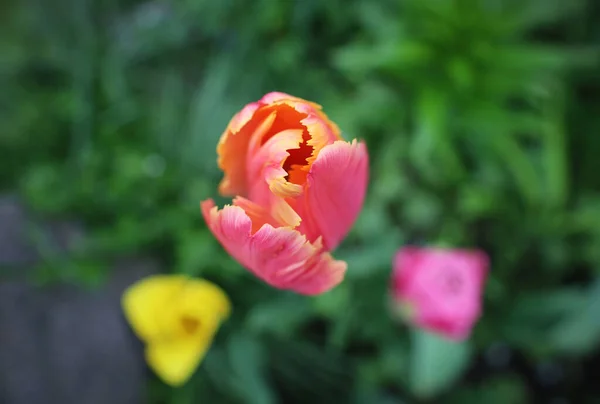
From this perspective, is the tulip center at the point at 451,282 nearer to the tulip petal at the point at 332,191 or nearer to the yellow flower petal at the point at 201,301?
the yellow flower petal at the point at 201,301

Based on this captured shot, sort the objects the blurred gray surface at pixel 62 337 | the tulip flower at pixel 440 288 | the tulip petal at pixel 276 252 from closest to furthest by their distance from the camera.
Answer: the tulip petal at pixel 276 252 → the tulip flower at pixel 440 288 → the blurred gray surface at pixel 62 337

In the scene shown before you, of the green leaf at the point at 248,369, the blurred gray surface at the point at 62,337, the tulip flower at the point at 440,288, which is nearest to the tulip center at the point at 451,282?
the tulip flower at the point at 440,288

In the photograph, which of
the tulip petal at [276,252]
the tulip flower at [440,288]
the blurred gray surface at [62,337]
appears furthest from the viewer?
the blurred gray surface at [62,337]

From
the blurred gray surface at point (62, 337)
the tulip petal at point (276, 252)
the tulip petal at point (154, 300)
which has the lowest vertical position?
the blurred gray surface at point (62, 337)

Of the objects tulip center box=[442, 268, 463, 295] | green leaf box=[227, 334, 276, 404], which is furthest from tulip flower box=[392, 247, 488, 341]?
green leaf box=[227, 334, 276, 404]

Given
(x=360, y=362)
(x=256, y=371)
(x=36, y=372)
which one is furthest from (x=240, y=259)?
(x=36, y=372)

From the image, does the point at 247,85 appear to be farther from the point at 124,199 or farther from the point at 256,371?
the point at 256,371

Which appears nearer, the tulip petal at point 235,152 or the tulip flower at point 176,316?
the tulip petal at point 235,152
